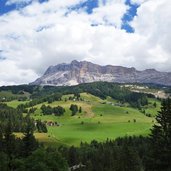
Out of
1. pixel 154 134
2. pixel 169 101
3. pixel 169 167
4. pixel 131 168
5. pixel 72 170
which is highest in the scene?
pixel 169 101

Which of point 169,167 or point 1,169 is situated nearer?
point 169,167

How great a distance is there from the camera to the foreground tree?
232 ft

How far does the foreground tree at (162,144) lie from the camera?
70812 mm

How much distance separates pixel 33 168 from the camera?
299 ft

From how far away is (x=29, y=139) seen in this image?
98.1 m

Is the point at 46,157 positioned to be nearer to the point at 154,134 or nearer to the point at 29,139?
the point at 29,139

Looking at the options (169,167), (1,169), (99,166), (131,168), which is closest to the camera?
(169,167)

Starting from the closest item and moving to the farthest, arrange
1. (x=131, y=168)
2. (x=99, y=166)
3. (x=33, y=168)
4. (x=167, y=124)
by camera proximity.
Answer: (x=167, y=124)
(x=33, y=168)
(x=131, y=168)
(x=99, y=166)

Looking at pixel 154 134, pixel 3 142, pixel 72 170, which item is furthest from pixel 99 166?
pixel 154 134

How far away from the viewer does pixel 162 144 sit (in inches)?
2854

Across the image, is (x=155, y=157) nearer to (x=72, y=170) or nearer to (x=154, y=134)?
(x=154, y=134)

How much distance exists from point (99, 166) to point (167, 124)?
12206cm

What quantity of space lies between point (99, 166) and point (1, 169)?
101 metres

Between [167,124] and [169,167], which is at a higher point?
[167,124]
